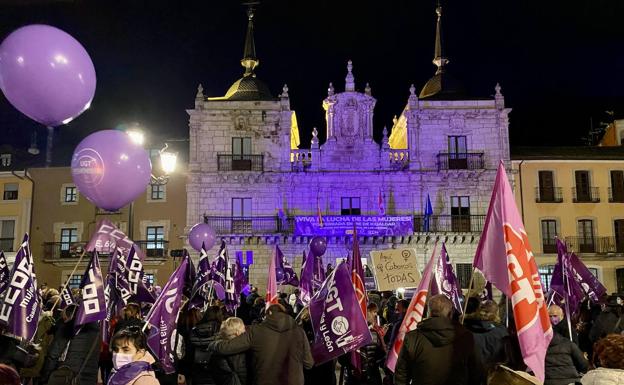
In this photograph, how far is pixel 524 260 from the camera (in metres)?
6.10

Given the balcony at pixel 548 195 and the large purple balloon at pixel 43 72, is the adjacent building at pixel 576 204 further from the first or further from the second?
the large purple balloon at pixel 43 72

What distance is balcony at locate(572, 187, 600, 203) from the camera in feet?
120

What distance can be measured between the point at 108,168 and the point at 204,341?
3256 mm

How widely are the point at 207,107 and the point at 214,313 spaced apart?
98.5 feet

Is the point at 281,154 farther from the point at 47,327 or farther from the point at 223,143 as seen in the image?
the point at 47,327

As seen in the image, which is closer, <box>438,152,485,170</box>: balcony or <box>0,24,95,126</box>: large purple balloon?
<box>0,24,95,126</box>: large purple balloon

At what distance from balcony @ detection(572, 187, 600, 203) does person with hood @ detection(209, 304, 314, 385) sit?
3324cm

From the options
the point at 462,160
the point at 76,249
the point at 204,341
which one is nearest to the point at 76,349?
the point at 204,341

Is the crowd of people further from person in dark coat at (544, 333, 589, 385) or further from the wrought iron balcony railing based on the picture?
the wrought iron balcony railing

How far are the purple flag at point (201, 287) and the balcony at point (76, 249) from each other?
23847mm

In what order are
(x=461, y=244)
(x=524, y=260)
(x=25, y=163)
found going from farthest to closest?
(x=25, y=163) < (x=461, y=244) < (x=524, y=260)

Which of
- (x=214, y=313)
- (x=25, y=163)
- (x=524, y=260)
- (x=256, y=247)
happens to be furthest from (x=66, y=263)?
(x=524, y=260)

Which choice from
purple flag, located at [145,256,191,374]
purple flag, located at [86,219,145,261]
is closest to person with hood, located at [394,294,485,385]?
purple flag, located at [145,256,191,374]

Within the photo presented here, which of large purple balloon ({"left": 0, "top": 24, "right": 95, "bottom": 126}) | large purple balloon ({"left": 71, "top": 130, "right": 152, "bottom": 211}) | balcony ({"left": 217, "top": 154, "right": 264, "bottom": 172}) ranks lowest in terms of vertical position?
large purple balloon ({"left": 71, "top": 130, "right": 152, "bottom": 211})
